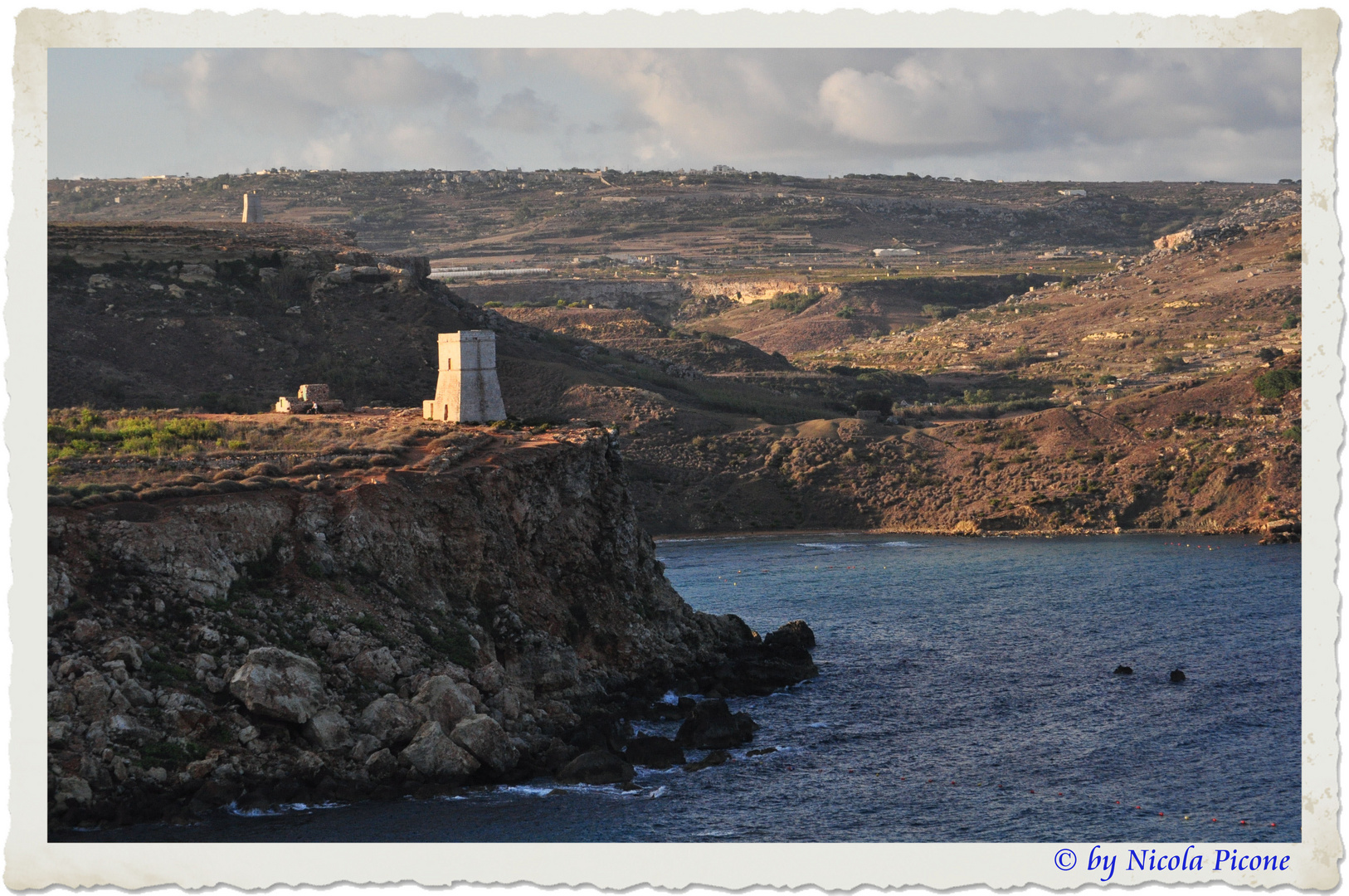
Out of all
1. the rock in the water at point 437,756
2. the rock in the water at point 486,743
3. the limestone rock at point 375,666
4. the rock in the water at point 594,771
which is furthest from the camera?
the limestone rock at point 375,666

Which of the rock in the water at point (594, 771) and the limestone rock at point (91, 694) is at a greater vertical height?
the limestone rock at point (91, 694)

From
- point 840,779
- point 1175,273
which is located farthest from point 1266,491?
point 1175,273

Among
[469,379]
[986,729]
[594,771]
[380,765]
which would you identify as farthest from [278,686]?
[469,379]

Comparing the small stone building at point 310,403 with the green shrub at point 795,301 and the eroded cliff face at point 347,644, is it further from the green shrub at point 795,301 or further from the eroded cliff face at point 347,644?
the green shrub at point 795,301

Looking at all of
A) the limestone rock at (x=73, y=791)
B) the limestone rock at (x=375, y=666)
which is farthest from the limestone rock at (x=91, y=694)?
the limestone rock at (x=375, y=666)

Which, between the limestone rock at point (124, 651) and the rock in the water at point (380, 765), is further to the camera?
the rock in the water at point (380, 765)

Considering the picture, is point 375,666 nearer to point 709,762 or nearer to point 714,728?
point 709,762

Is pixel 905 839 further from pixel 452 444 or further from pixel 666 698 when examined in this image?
pixel 452 444
